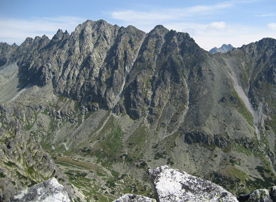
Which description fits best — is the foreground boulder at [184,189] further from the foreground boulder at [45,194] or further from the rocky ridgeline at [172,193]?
the foreground boulder at [45,194]

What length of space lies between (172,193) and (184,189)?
1053mm

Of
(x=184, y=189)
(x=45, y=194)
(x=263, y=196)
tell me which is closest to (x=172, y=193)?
(x=184, y=189)

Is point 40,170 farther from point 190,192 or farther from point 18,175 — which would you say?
point 190,192

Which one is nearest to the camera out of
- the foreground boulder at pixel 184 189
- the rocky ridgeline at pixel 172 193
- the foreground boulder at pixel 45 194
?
the foreground boulder at pixel 45 194

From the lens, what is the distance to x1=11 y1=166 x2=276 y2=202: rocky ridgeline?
14156 millimetres

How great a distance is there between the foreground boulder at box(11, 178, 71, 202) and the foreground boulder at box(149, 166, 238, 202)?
6.52 metres

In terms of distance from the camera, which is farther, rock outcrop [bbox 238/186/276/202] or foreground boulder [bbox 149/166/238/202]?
rock outcrop [bbox 238/186/276/202]

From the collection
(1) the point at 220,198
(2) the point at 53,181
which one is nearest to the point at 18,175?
(2) the point at 53,181

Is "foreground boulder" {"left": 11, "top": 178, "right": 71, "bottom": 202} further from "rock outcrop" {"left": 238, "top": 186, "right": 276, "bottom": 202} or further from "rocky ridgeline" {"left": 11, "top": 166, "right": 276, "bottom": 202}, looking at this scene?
"rock outcrop" {"left": 238, "top": 186, "right": 276, "bottom": 202}

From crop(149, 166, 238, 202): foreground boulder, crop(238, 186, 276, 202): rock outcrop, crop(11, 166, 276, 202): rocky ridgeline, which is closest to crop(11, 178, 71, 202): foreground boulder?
crop(11, 166, 276, 202): rocky ridgeline

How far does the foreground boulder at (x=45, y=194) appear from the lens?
13797 mm

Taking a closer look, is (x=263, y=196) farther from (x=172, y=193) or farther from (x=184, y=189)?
(x=172, y=193)

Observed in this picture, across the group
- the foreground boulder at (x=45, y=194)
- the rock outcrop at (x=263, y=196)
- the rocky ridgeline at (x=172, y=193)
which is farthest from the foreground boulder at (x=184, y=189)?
the foreground boulder at (x=45, y=194)

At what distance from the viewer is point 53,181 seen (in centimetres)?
1530
